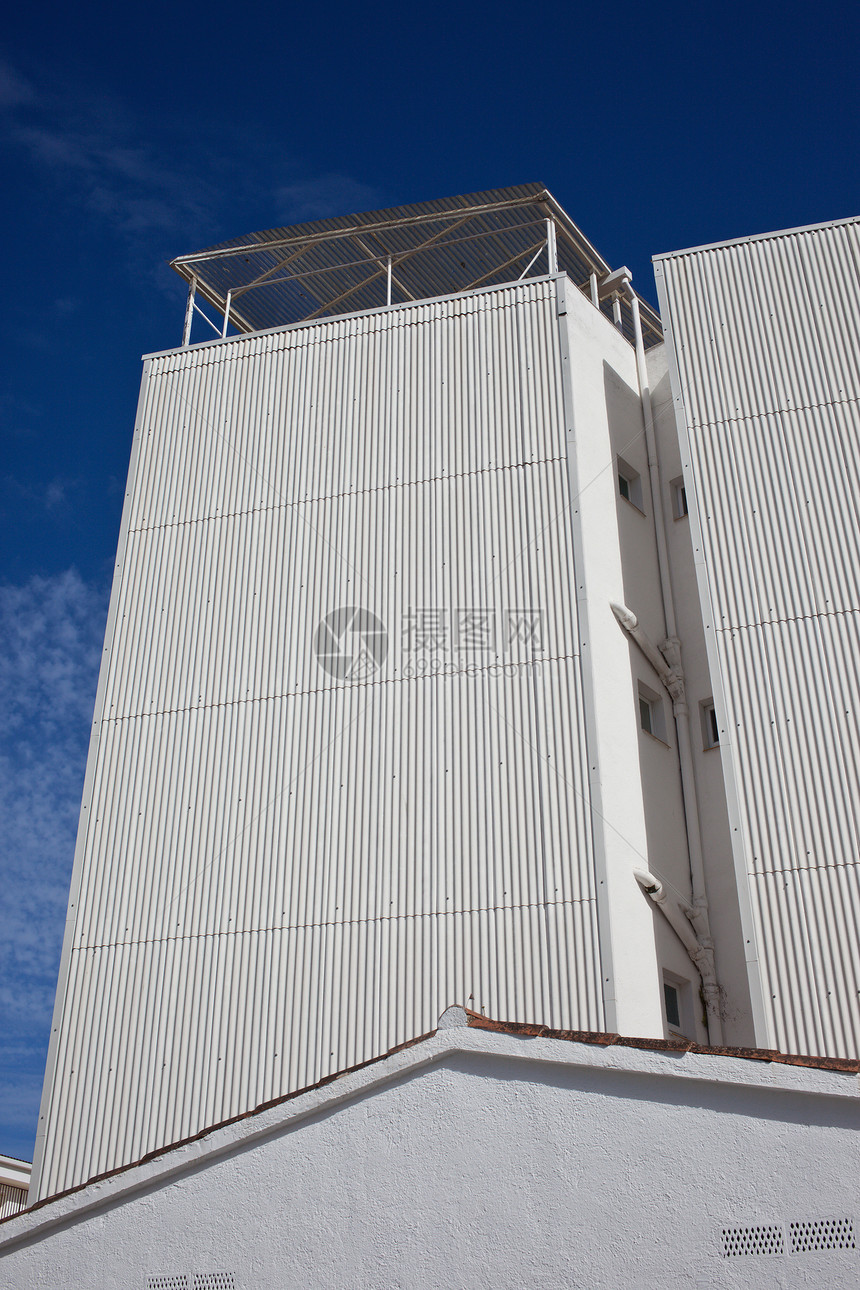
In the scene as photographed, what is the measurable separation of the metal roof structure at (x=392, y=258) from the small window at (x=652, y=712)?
9306 mm

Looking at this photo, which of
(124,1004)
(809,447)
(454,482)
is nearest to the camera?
(124,1004)

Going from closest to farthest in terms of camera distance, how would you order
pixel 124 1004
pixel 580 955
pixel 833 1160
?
pixel 833 1160 < pixel 580 955 < pixel 124 1004

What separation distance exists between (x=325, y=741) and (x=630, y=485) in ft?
28.2

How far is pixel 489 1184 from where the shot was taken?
8.47m

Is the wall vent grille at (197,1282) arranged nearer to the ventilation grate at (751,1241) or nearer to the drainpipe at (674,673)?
the ventilation grate at (751,1241)

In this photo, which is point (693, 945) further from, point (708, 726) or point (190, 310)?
point (190, 310)

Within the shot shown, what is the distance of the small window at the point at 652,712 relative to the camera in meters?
20.5

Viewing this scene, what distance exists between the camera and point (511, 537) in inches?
787

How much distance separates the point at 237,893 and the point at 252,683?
12.4ft

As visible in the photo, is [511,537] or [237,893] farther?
[511,537]

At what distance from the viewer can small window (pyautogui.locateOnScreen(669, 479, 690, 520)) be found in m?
22.6

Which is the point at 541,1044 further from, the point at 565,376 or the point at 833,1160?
the point at 565,376

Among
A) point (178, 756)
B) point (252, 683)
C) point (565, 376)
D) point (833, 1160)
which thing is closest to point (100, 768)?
point (178, 756)

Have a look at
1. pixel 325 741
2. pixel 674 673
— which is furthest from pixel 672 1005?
pixel 325 741
